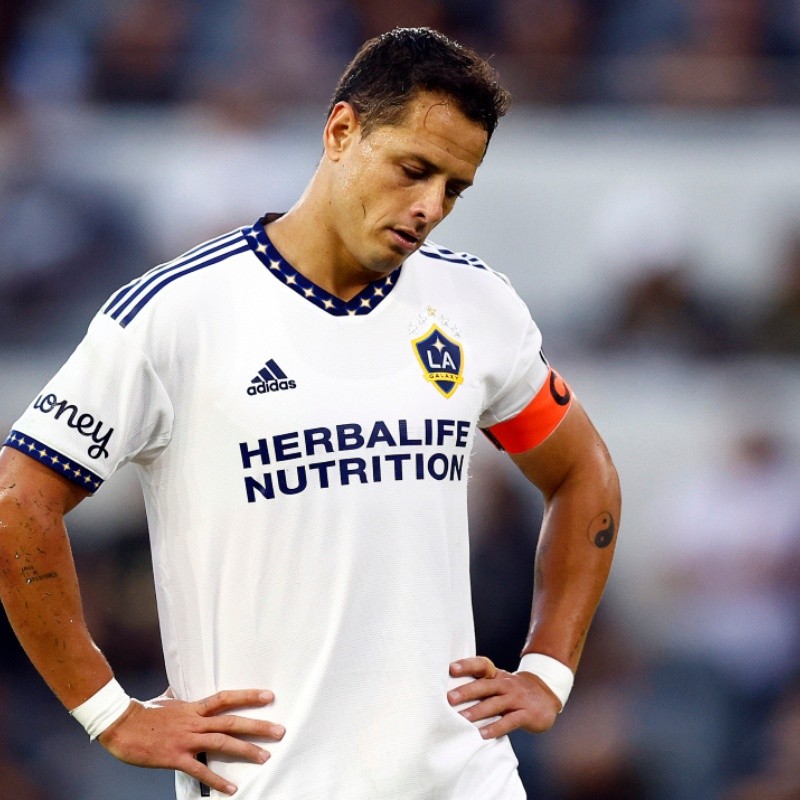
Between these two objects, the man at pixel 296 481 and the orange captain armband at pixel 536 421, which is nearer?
the man at pixel 296 481

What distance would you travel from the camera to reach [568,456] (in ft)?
10.9

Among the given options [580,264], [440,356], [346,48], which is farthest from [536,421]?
[346,48]

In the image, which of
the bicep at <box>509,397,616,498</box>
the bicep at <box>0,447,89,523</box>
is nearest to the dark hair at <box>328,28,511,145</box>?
the bicep at <box>509,397,616,498</box>

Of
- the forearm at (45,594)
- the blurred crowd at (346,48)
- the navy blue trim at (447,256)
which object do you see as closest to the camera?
the forearm at (45,594)

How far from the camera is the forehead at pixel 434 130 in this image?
9.11ft

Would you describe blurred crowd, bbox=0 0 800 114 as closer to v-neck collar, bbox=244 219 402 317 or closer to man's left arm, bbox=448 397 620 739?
man's left arm, bbox=448 397 620 739

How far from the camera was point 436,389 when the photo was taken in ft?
9.56

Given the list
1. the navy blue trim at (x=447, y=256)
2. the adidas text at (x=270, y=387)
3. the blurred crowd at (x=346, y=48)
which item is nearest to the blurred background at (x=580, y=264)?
the blurred crowd at (x=346, y=48)

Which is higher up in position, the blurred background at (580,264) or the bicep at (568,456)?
the blurred background at (580,264)

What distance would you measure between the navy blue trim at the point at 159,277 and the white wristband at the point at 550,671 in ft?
3.63

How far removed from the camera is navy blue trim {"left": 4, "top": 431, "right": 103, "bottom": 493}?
106 inches

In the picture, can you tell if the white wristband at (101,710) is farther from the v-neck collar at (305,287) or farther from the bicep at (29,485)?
the v-neck collar at (305,287)

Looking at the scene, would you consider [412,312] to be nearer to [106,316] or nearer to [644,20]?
[106,316]

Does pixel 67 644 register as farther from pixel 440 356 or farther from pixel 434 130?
pixel 434 130
